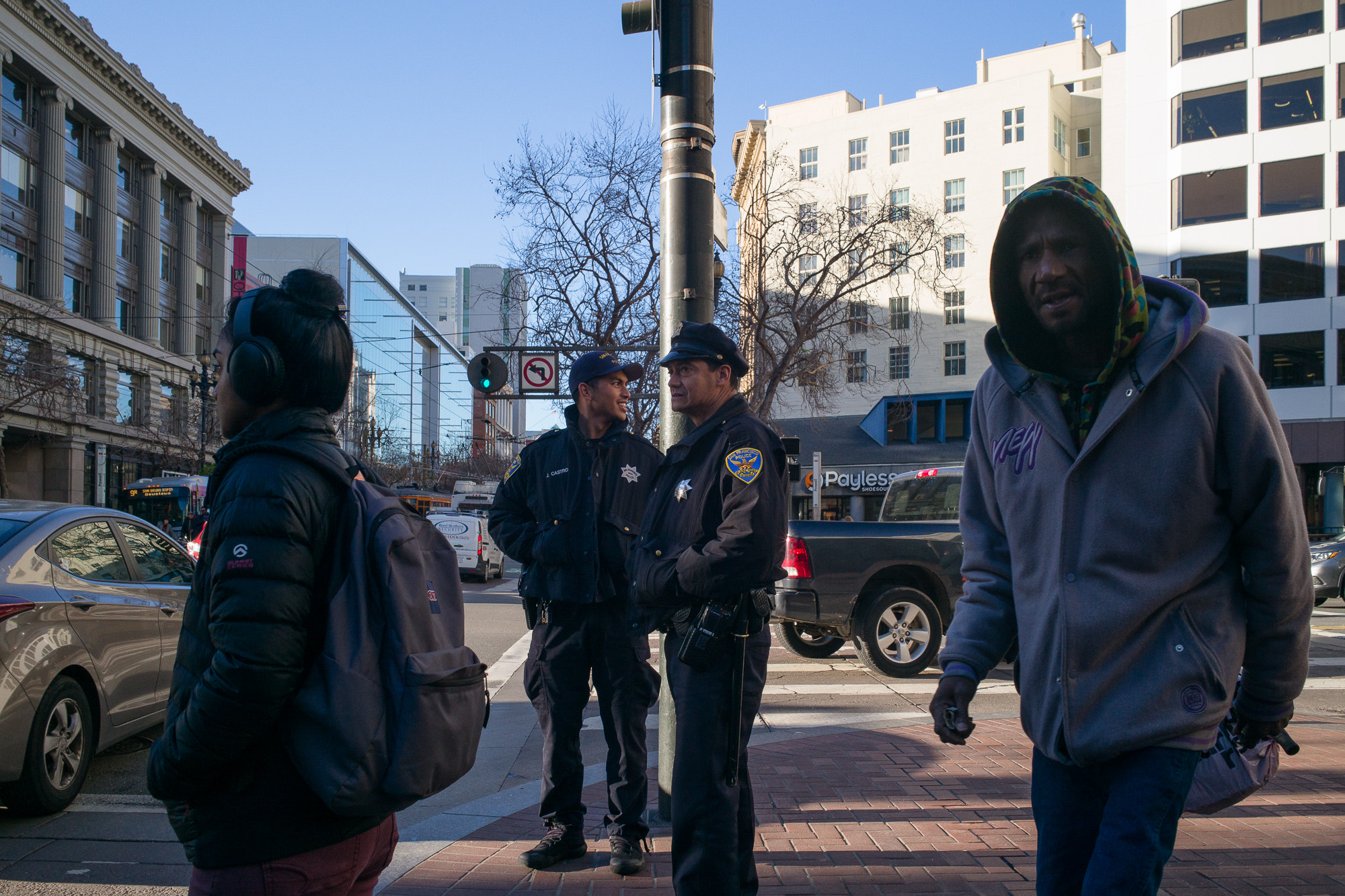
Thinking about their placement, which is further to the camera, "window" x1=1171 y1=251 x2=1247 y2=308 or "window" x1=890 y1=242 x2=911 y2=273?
"window" x1=1171 y1=251 x2=1247 y2=308

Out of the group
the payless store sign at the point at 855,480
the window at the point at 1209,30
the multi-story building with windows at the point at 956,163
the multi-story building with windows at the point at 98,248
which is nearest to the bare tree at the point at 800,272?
the payless store sign at the point at 855,480

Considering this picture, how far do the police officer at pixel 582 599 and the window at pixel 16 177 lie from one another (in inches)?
1932

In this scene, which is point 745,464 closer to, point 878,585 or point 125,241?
point 878,585

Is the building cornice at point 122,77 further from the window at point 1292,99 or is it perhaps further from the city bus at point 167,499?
the window at point 1292,99

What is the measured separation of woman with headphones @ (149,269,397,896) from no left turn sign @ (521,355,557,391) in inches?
442

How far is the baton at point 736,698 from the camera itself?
311 cm

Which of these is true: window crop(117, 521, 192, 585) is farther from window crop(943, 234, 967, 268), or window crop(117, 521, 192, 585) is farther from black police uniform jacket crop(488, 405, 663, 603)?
window crop(943, 234, 967, 268)

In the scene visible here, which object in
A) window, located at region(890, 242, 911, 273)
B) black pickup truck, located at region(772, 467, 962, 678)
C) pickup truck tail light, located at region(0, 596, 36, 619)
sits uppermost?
window, located at region(890, 242, 911, 273)

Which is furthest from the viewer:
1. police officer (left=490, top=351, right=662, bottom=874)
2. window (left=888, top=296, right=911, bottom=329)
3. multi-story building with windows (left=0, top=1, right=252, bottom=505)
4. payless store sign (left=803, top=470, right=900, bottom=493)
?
window (left=888, top=296, right=911, bottom=329)

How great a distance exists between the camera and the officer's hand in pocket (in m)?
2.28

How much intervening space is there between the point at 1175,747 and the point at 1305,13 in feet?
143

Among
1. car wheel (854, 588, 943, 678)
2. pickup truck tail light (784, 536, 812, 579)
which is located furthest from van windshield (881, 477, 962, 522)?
pickup truck tail light (784, 536, 812, 579)

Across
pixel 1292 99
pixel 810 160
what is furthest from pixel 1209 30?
pixel 810 160

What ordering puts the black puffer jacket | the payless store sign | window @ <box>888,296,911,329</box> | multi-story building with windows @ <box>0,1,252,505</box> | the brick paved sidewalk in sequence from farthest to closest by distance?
window @ <box>888,296,911,329</box>
multi-story building with windows @ <box>0,1,252,505</box>
the payless store sign
the brick paved sidewalk
the black puffer jacket
